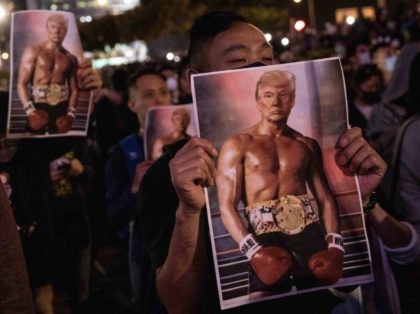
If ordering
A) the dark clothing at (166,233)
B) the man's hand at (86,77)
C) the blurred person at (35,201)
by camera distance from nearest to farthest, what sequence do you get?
the dark clothing at (166,233) → the man's hand at (86,77) → the blurred person at (35,201)

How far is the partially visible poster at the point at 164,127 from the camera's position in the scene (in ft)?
14.1

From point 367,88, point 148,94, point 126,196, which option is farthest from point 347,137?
point 367,88

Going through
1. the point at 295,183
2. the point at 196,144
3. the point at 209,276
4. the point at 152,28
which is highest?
the point at 152,28

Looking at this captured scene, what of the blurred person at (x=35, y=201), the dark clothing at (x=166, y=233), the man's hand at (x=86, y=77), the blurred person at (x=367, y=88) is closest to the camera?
the dark clothing at (x=166, y=233)

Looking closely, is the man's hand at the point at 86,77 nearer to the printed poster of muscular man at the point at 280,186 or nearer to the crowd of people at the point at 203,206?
the crowd of people at the point at 203,206

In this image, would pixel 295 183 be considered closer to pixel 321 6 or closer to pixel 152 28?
pixel 152 28

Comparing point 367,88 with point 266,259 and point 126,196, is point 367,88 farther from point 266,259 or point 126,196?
point 266,259

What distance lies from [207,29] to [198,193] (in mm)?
640

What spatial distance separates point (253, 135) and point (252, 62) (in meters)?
0.36

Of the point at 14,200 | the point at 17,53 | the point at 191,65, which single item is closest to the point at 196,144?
the point at 191,65

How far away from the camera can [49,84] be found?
3637mm

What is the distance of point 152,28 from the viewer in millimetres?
29484

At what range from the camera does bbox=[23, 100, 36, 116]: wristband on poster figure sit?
3631 mm

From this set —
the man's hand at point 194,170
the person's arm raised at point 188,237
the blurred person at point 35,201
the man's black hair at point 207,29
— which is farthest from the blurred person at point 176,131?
the man's hand at point 194,170
